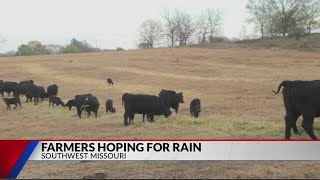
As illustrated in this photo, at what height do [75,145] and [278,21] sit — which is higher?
[278,21]

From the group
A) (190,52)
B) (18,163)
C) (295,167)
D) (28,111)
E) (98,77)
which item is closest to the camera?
(18,163)

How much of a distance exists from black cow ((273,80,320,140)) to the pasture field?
2.08 feet

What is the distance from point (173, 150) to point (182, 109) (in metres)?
12.7

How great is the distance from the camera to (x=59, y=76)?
41594mm

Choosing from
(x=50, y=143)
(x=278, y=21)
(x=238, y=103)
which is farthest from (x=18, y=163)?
(x=278, y=21)

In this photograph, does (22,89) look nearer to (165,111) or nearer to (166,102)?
(166,102)

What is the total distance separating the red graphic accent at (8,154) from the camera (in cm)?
780

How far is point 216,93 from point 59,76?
62.9ft

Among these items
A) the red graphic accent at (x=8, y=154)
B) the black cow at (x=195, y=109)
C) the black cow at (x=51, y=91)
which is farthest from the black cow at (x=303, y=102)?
the black cow at (x=51, y=91)

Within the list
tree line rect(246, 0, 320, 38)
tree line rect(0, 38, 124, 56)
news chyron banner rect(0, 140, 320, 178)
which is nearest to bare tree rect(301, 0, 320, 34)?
tree line rect(246, 0, 320, 38)

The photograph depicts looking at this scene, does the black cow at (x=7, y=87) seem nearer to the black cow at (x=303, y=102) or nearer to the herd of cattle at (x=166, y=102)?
the herd of cattle at (x=166, y=102)

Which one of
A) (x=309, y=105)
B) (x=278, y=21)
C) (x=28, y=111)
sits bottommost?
(x=28, y=111)

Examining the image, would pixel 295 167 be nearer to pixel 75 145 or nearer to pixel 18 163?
pixel 75 145

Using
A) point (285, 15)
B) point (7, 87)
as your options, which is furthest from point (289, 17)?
point (7, 87)
